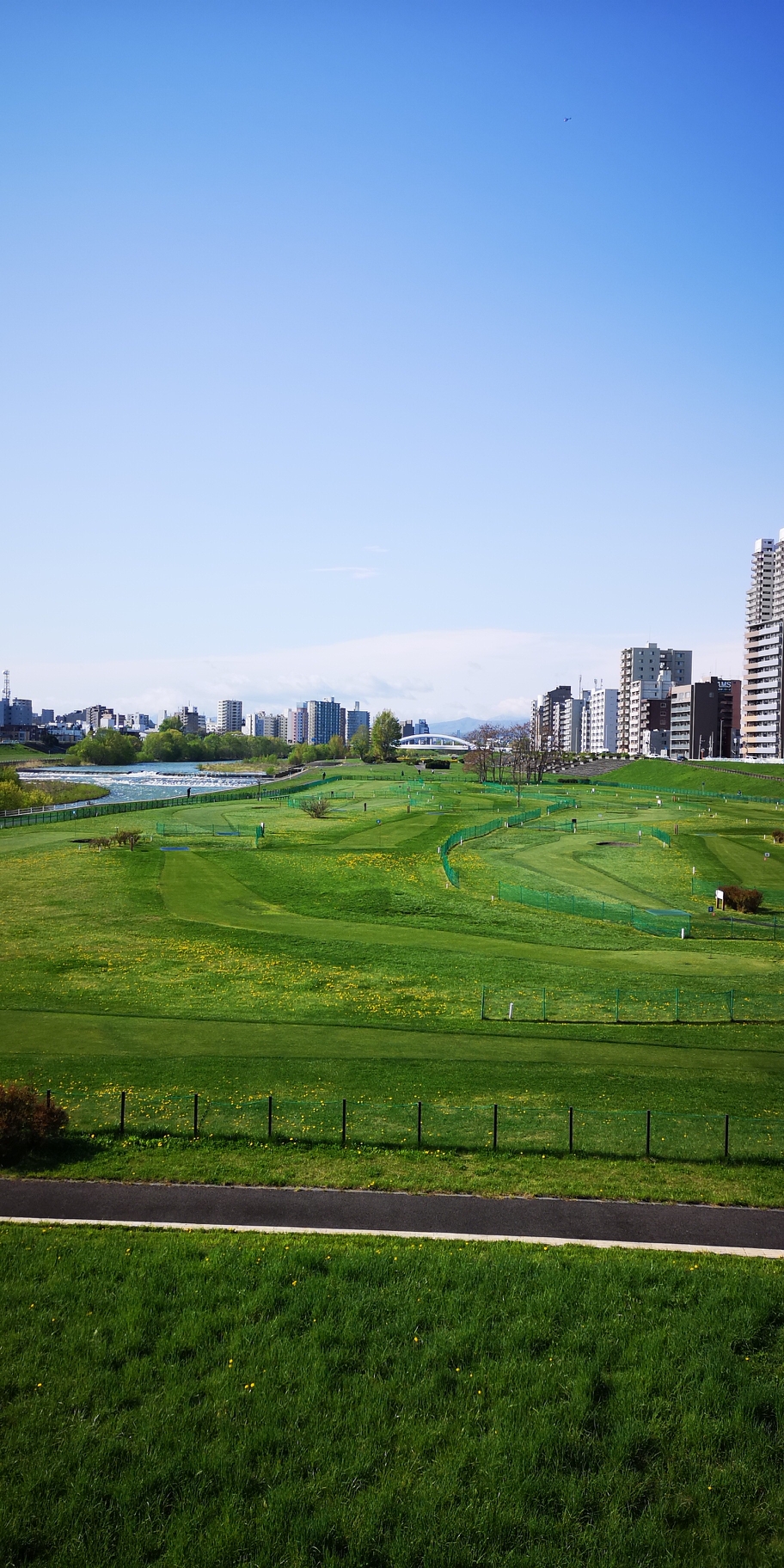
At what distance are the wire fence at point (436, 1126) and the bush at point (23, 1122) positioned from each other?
1299mm

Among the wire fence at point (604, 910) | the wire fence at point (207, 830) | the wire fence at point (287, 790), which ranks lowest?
the wire fence at point (604, 910)

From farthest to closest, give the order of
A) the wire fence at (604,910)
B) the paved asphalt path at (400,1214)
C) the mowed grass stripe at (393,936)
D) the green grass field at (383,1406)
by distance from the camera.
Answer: the wire fence at (604,910)
the mowed grass stripe at (393,936)
the paved asphalt path at (400,1214)
the green grass field at (383,1406)

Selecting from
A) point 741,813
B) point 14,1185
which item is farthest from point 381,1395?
point 741,813

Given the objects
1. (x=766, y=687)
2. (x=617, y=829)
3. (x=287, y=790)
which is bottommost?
(x=617, y=829)

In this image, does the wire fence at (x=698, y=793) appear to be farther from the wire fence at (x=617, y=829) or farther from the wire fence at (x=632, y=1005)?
the wire fence at (x=632, y=1005)

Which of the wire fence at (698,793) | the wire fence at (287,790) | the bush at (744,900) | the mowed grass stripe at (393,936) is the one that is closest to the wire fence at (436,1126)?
the mowed grass stripe at (393,936)

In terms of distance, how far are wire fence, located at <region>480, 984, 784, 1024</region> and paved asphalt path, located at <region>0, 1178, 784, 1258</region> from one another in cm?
1655

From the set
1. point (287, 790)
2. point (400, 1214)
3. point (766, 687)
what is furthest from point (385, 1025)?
point (766, 687)

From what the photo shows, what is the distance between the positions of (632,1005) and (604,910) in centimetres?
2222

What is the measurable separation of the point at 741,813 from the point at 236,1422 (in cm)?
12106

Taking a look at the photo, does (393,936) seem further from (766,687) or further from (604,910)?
(766,687)

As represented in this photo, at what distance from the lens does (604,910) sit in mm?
61469

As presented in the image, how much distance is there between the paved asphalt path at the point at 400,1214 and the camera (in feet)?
61.7

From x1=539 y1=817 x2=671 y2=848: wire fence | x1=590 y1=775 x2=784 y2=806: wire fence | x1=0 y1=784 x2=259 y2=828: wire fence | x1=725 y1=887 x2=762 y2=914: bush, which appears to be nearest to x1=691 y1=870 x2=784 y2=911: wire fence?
x1=725 y1=887 x2=762 y2=914: bush
